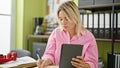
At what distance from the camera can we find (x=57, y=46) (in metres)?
1.39

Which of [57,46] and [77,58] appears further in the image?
[57,46]

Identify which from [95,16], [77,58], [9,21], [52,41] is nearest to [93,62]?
[77,58]

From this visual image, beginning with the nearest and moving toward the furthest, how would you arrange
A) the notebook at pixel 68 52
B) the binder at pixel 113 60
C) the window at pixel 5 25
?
the notebook at pixel 68 52 → the binder at pixel 113 60 → the window at pixel 5 25

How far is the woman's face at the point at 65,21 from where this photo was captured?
1.30m

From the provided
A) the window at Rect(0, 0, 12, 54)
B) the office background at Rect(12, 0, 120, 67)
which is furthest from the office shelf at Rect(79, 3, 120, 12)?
the window at Rect(0, 0, 12, 54)

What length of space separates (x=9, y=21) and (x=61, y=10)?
6.24 ft

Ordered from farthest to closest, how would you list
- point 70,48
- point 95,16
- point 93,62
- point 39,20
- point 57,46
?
point 39,20 < point 95,16 < point 57,46 < point 93,62 < point 70,48

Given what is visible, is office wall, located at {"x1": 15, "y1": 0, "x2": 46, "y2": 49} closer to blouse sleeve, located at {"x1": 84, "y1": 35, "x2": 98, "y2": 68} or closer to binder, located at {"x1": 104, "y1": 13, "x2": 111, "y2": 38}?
binder, located at {"x1": 104, "y1": 13, "x2": 111, "y2": 38}

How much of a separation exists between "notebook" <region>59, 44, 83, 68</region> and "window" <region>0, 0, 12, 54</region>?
2095 mm

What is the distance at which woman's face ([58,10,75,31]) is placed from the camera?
130 cm

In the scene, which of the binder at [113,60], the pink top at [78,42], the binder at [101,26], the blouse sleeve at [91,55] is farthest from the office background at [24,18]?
the blouse sleeve at [91,55]

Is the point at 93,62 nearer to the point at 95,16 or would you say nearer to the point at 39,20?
the point at 95,16

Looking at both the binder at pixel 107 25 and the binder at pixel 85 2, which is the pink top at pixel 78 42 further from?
the binder at pixel 85 2

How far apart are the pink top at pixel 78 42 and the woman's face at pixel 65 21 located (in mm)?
59
